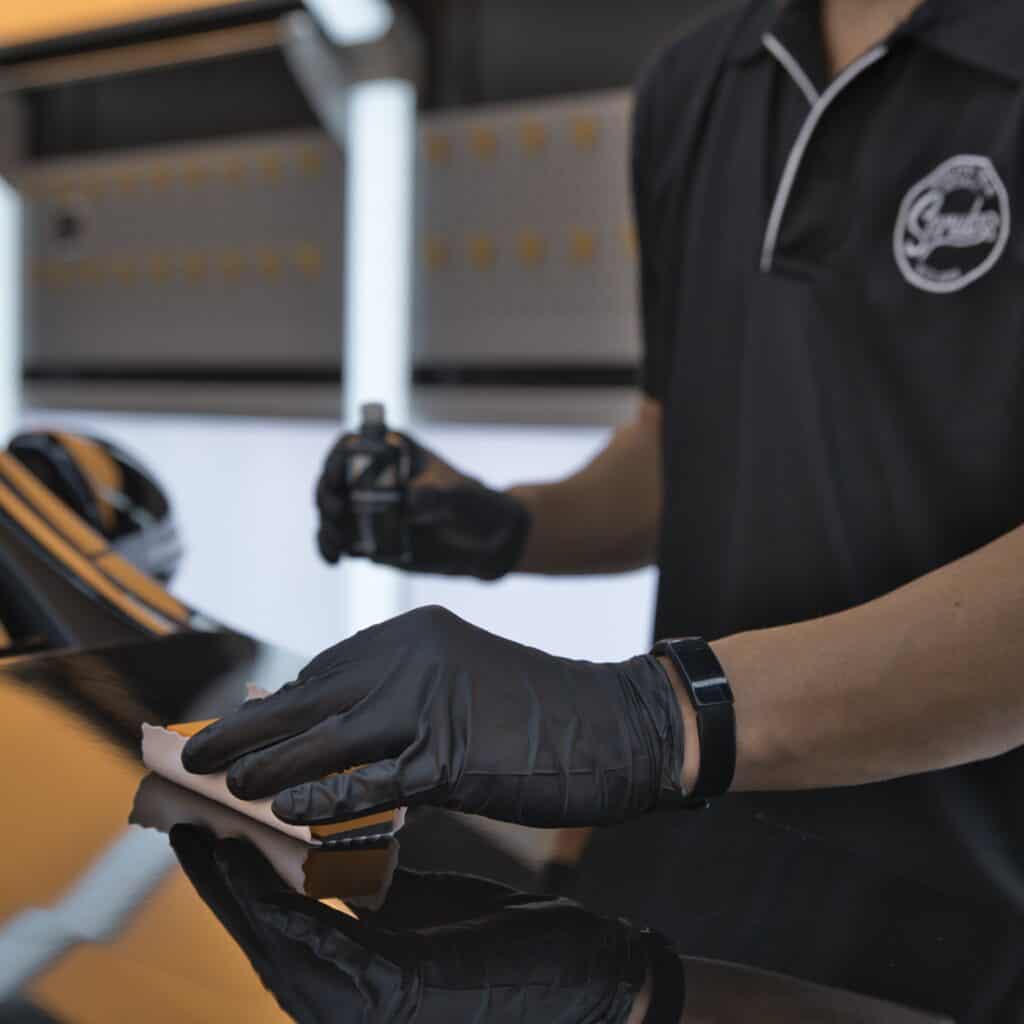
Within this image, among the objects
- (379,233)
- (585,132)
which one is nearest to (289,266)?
(379,233)

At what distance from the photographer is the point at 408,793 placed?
0.50m

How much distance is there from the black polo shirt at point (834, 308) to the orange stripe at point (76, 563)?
1.86ft

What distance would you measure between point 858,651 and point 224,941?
0.41 metres

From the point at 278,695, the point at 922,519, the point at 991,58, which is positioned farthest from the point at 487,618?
the point at 278,695

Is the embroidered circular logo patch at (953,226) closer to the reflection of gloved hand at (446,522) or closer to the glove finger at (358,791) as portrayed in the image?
the reflection of gloved hand at (446,522)

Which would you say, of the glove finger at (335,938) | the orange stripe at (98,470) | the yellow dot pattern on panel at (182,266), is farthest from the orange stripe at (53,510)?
the yellow dot pattern on panel at (182,266)

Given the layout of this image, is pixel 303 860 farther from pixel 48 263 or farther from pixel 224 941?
pixel 48 263

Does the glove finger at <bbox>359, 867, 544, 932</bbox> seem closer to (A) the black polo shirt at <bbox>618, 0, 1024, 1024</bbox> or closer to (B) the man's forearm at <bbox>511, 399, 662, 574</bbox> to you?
(A) the black polo shirt at <bbox>618, 0, 1024, 1024</bbox>

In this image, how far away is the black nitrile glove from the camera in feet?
1.66

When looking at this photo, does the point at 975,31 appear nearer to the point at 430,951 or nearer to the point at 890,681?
the point at 890,681

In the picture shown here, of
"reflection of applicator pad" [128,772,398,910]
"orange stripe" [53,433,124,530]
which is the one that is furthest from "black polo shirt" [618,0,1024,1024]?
"orange stripe" [53,433,124,530]

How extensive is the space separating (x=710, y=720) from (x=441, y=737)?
17 cm

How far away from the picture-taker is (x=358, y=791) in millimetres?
496

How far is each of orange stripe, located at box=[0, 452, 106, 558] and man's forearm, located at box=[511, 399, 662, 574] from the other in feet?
1.72
